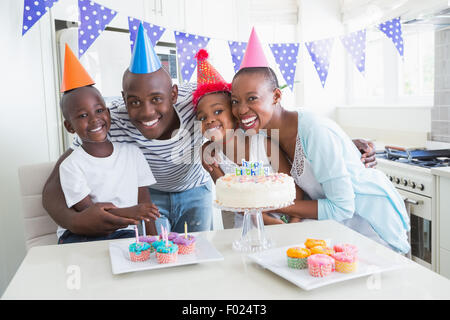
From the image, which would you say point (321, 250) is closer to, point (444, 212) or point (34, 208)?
point (34, 208)

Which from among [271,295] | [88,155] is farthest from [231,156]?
[271,295]

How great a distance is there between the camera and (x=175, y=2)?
10.2 feet

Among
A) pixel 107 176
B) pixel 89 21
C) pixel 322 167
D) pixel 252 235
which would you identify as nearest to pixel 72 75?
pixel 107 176

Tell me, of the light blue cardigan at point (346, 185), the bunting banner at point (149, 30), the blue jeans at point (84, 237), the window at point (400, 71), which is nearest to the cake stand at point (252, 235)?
the light blue cardigan at point (346, 185)

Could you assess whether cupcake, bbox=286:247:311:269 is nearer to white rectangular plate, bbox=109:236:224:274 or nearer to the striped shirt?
white rectangular plate, bbox=109:236:224:274

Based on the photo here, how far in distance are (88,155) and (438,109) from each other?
242 cm

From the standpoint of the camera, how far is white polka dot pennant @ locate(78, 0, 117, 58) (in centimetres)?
200

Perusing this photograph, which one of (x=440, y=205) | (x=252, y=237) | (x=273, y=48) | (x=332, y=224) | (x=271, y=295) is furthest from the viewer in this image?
(x=273, y=48)

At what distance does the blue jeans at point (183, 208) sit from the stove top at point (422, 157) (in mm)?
1239

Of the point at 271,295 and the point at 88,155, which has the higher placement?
the point at 88,155

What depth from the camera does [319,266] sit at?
3.32 ft

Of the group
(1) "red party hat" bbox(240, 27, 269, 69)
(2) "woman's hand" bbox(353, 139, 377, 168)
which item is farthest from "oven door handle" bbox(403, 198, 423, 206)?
(1) "red party hat" bbox(240, 27, 269, 69)

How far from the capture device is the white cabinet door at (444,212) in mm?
2207

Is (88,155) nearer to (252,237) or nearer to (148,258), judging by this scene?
(148,258)
